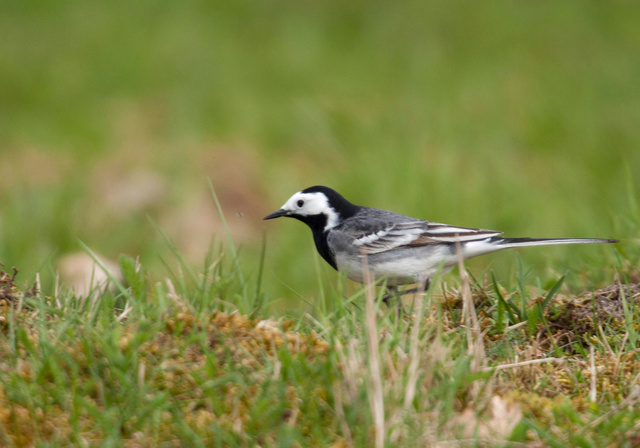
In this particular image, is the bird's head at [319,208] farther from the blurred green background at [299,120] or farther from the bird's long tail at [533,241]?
the blurred green background at [299,120]

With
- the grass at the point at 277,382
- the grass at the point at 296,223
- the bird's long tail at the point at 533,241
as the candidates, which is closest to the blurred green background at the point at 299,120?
the grass at the point at 296,223

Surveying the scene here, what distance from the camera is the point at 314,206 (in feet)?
17.6

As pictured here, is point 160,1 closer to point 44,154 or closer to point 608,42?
point 44,154

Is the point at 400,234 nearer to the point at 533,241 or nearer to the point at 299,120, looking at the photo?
the point at 533,241

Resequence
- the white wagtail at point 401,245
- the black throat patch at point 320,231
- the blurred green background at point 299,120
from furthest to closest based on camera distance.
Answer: the blurred green background at point 299,120 < the black throat patch at point 320,231 < the white wagtail at point 401,245

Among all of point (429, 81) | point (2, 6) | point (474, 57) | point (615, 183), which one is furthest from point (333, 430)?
point (2, 6)

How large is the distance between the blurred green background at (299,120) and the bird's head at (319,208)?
1565 mm

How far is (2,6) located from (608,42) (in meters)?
10.8

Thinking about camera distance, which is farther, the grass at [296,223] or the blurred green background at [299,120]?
the blurred green background at [299,120]

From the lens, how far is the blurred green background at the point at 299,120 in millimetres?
8461

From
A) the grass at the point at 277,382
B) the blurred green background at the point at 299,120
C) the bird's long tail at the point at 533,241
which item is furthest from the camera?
the blurred green background at the point at 299,120

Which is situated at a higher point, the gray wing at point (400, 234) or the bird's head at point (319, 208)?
the bird's head at point (319, 208)

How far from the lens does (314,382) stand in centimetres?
291

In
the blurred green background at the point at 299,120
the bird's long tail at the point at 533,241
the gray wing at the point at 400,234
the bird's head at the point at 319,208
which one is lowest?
the bird's long tail at the point at 533,241
